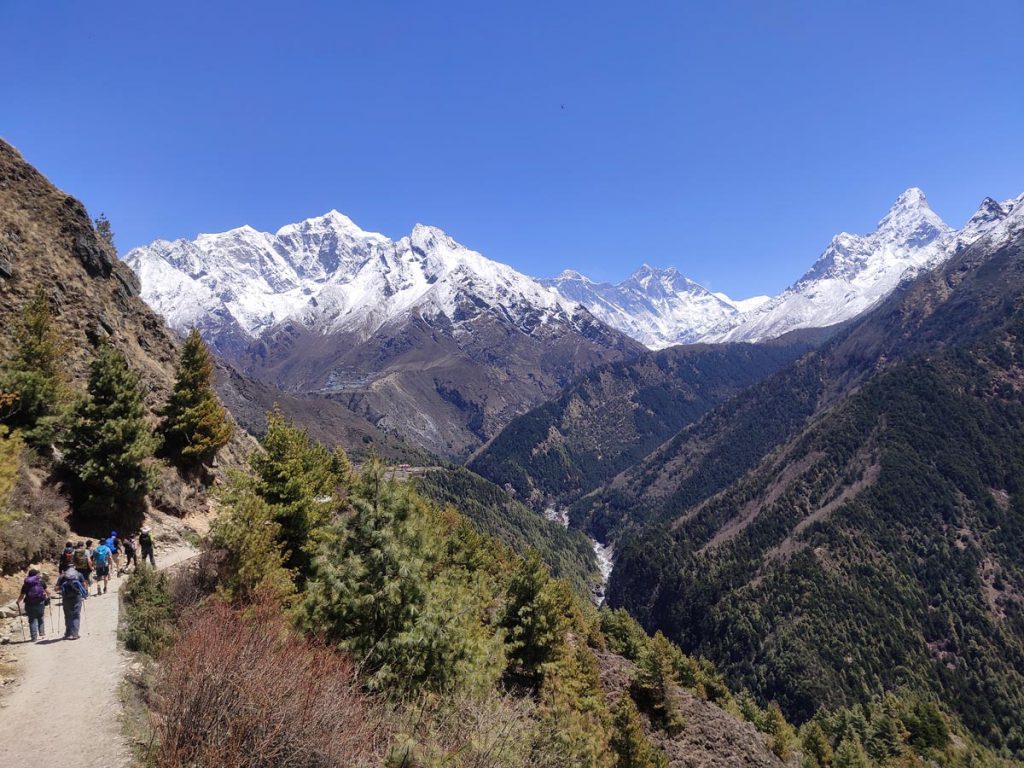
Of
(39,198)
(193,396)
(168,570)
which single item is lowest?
(168,570)

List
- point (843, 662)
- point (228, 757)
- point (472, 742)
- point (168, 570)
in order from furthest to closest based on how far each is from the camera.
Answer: point (843, 662) → point (168, 570) → point (472, 742) → point (228, 757)

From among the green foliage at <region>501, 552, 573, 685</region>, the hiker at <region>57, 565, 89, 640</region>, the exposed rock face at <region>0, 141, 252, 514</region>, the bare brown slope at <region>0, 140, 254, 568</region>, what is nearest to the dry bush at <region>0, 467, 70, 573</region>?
the bare brown slope at <region>0, 140, 254, 568</region>

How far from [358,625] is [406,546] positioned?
3.52 meters

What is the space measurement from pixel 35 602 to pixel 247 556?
705 cm

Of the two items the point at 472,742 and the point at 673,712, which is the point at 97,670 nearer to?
the point at 472,742

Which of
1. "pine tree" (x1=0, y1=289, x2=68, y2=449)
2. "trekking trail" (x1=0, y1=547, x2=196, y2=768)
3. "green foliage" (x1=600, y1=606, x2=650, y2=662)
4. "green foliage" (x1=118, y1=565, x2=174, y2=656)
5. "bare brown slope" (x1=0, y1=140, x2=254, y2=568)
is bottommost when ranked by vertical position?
"green foliage" (x1=600, y1=606, x2=650, y2=662)

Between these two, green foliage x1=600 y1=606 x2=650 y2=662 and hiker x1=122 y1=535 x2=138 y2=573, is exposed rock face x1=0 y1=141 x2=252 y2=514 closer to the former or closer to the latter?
hiker x1=122 y1=535 x2=138 y2=573

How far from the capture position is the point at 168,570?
26.8 m

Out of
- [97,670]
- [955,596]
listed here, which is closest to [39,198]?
[97,670]

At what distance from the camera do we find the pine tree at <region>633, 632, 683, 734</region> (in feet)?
145

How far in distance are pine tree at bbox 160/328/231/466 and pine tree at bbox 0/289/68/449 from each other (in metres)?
8.08

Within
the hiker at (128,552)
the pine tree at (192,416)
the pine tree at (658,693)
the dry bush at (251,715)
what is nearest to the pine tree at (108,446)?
the hiker at (128,552)

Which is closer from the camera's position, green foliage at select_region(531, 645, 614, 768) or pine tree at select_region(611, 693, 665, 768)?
green foliage at select_region(531, 645, 614, 768)

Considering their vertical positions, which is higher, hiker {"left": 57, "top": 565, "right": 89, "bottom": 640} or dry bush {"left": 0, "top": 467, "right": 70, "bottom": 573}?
dry bush {"left": 0, "top": 467, "right": 70, "bottom": 573}
